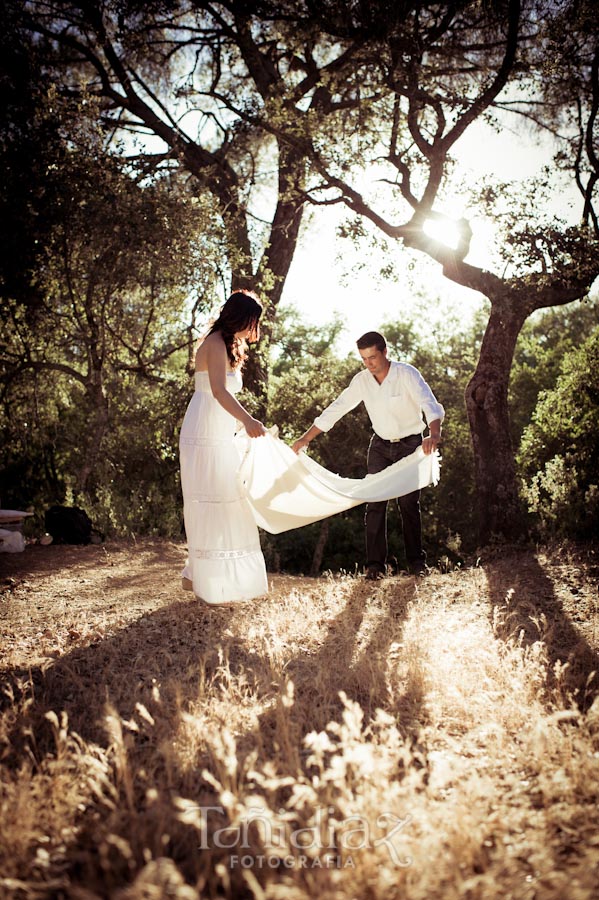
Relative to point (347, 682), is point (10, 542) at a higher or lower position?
Result: higher

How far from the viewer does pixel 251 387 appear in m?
13.0

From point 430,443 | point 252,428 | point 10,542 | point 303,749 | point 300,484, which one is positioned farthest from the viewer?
point 10,542

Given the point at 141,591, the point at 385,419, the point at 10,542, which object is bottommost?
the point at 141,591

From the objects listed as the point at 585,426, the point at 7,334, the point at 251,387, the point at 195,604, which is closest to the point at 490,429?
the point at 585,426

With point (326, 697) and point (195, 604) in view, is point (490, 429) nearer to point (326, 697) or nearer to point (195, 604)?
point (195, 604)

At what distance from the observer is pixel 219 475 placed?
5.85 meters

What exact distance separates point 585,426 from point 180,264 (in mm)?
6921

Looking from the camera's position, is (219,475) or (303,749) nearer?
(303,749)

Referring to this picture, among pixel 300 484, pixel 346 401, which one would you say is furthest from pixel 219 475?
pixel 346 401

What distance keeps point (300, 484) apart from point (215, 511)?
1.11 metres

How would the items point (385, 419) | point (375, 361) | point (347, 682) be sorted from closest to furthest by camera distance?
point (347, 682)
point (375, 361)
point (385, 419)

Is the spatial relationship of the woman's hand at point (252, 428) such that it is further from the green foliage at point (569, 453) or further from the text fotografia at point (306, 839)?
the green foliage at point (569, 453)

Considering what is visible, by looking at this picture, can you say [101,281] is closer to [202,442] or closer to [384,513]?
[202,442]

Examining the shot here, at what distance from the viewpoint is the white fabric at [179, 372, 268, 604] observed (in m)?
5.76
